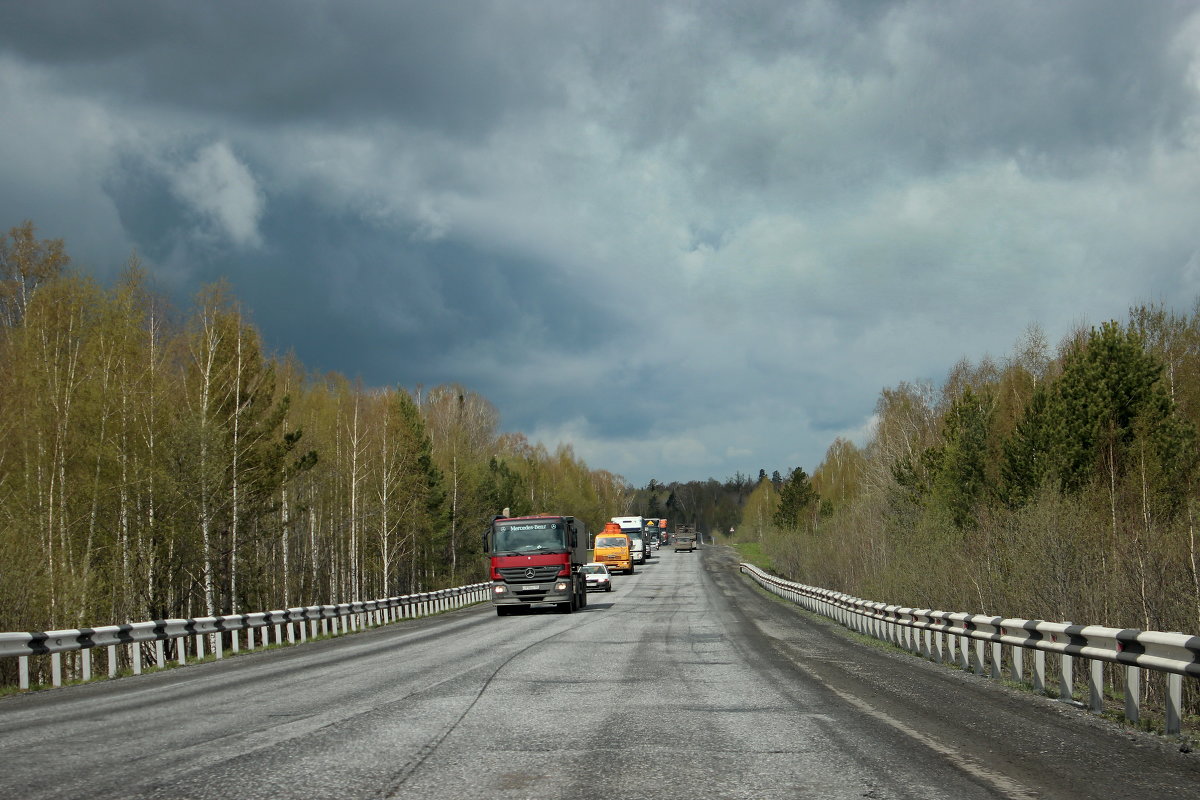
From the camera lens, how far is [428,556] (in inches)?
2864

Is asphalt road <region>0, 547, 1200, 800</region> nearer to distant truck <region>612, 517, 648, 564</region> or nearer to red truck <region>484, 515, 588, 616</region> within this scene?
red truck <region>484, 515, 588, 616</region>

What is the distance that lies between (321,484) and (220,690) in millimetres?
46291

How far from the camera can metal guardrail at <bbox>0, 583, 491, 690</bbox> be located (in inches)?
574

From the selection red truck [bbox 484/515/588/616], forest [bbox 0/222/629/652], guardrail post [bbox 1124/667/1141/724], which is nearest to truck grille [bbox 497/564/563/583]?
red truck [bbox 484/515/588/616]

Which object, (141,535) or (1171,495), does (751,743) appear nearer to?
(141,535)

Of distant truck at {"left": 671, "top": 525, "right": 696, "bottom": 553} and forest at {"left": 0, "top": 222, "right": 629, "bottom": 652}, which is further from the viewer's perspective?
distant truck at {"left": 671, "top": 525, "right": 696, "bottom": 553}

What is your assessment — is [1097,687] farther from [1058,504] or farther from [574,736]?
[1058,504]

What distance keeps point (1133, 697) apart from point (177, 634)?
16266 millimetres

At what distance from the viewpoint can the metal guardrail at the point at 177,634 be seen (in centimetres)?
1458

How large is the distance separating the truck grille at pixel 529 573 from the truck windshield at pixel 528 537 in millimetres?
574

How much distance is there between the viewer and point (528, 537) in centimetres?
3397

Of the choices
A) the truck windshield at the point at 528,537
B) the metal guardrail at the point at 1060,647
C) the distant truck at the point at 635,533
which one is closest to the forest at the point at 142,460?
the truck windshield at the point at 528,537

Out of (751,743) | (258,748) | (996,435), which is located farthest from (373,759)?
(996,435)

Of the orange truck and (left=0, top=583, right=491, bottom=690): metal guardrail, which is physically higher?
(left=0, top=583, right=491, bottom=690): metal guardrail
